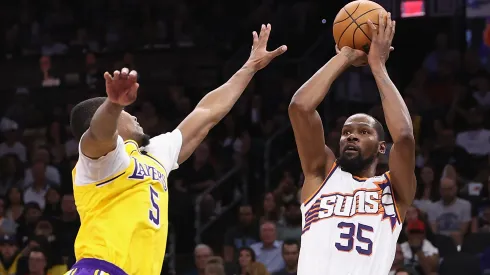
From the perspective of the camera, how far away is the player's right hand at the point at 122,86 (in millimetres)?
4574

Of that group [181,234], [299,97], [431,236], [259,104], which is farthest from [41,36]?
[299,97]

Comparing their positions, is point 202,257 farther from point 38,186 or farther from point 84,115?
point 84,115

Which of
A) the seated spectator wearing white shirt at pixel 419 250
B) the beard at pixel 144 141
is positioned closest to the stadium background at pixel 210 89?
the seated spectator wearing white shirt at pixel 419 250

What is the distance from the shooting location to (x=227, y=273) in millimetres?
10586

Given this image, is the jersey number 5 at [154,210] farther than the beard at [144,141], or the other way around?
the beard at [144,141]

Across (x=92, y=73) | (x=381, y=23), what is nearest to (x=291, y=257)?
(x=381, y=23)

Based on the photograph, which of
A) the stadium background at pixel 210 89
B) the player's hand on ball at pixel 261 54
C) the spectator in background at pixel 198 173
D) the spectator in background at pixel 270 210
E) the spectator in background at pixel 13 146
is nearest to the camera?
the player's hand on ball at pixel 261 54

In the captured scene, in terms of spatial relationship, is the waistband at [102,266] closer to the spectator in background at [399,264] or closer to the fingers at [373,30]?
the fingers at [373,30]

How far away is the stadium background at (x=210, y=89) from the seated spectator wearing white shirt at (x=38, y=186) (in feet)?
0.07

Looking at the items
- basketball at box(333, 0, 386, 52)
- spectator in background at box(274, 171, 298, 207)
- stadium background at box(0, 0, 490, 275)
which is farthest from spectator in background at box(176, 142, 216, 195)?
basketball at box(333, 0, 386, 52)

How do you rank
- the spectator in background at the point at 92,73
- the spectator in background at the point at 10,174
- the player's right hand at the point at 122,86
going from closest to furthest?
the player's right hand at the point at 122,86 < the spectator in background at the point at 10,174 < the spectator in background at the point at 92,73

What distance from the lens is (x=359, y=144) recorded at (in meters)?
6.29

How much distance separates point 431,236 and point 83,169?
5.93 metres

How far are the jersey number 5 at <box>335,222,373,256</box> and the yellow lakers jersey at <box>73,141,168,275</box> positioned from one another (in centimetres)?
127
